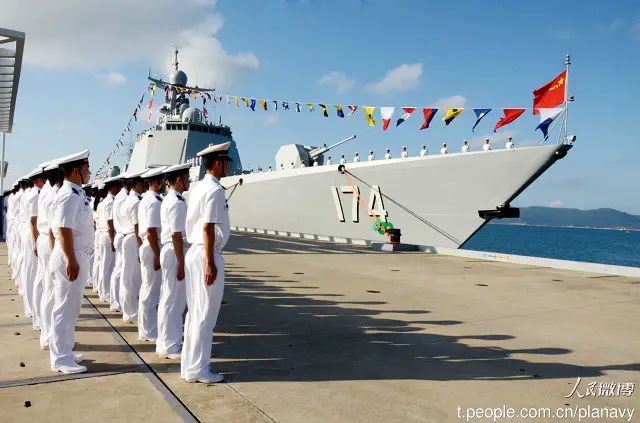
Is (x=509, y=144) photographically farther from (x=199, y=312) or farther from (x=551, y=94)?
(x=199, y=312)

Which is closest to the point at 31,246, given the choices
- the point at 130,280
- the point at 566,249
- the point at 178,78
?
the point at 130,280

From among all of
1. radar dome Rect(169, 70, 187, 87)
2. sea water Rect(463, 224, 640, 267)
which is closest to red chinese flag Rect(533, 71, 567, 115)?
radar dome Rect(169, 70, 187, 87)

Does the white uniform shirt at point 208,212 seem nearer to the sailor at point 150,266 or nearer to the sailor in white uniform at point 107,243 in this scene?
the sailor at point 150,266

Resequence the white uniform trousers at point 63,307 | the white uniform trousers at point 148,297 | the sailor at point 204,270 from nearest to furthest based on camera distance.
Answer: the sailor at point 204,270 → the white uniform trousers at point 63,307 → the white uniform trousers at point 148,297

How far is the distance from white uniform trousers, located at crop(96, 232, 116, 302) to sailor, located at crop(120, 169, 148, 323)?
1402 mm

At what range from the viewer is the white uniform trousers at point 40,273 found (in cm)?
378

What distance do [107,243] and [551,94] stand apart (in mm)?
10264

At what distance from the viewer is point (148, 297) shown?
411cm

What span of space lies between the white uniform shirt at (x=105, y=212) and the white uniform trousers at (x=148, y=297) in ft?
7.36

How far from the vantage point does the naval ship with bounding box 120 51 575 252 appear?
41.3 feet

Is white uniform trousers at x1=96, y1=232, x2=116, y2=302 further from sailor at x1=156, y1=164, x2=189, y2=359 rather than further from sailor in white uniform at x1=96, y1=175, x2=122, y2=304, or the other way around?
sailor at x1=156, y1=164, x2=189, y2=359

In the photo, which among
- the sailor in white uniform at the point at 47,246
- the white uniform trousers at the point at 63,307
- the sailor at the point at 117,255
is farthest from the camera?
the sailor at the point at 117,255

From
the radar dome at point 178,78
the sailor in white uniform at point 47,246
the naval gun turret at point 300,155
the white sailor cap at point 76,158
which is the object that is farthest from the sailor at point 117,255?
the radar dome at point 178,78

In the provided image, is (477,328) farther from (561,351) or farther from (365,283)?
(365,283)
